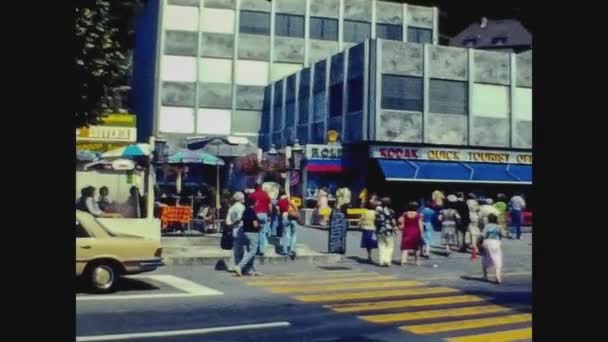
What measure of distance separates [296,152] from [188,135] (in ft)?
76.6

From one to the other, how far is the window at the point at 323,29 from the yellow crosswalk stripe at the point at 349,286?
1727 inches

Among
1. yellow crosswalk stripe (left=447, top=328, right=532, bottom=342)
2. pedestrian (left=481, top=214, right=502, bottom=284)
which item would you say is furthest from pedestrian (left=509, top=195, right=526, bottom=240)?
yellow crosswalk stripe (left=447, top=328, right=532, bottom=342)

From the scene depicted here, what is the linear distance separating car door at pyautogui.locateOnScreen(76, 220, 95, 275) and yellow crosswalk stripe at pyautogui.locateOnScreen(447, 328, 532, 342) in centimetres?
668

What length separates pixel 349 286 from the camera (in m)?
13.7

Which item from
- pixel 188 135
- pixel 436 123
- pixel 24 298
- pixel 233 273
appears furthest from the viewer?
pixel 188 135

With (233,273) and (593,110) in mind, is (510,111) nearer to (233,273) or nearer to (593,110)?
(233,273)

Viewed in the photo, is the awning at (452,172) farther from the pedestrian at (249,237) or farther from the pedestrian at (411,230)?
the pedestrian at (249,237)

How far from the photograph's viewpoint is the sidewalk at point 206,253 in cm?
1680

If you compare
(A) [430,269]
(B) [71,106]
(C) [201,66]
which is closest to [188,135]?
(C) [201,66]

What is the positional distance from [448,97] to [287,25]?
23426mm

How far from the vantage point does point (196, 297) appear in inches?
471

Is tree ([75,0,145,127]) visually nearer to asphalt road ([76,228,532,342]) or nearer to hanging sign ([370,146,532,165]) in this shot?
asphalt road ([76,228,532,342])

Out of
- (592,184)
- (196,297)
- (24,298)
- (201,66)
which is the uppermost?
(201,66)

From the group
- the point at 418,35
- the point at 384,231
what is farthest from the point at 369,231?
the point at 418,35
